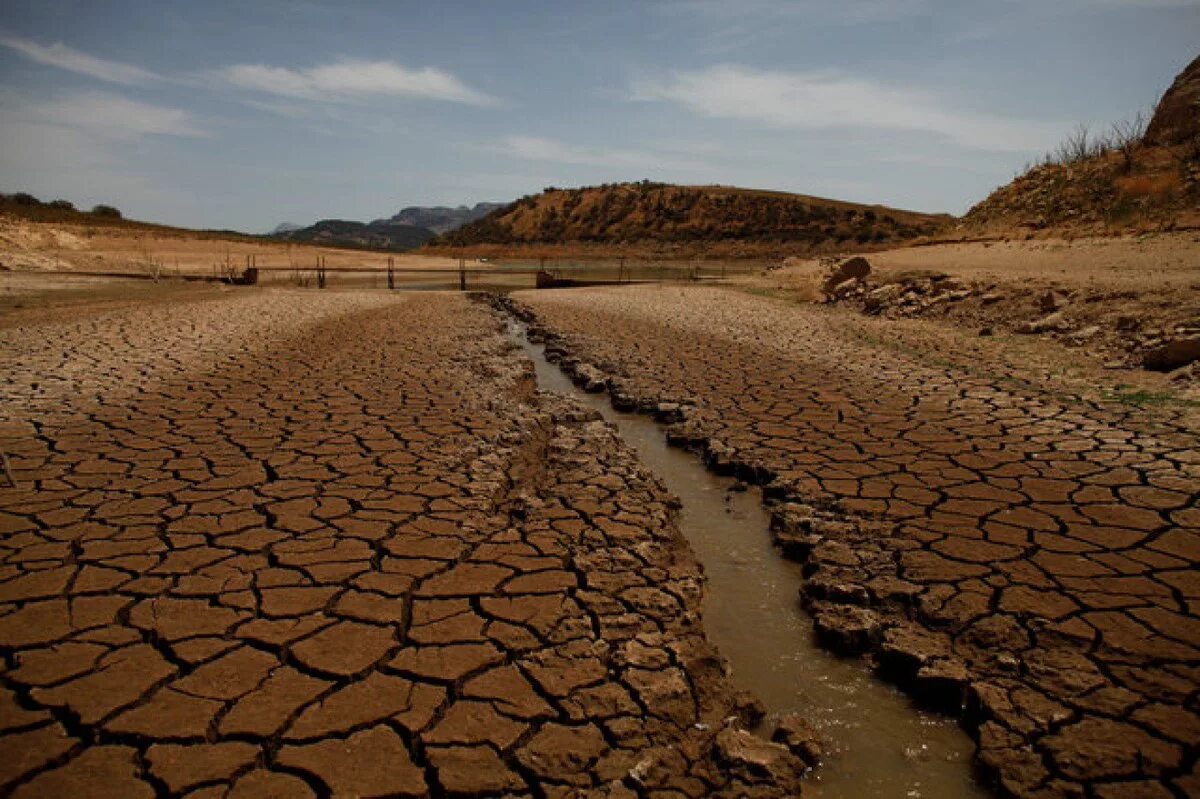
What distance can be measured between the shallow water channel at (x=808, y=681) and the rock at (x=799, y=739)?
0.04 metres

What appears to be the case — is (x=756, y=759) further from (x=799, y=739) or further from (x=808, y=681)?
(x=808, y=681)

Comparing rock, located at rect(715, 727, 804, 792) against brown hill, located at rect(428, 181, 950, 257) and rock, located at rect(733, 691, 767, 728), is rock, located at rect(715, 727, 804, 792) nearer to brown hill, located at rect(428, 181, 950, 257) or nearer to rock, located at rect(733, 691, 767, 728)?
rock, located at rect(733, 691, 767, 728)

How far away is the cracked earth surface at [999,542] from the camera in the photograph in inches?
86.7

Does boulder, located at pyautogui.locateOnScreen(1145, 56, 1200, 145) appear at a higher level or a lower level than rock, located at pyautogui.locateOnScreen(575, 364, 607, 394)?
higher

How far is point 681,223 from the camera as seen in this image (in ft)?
175

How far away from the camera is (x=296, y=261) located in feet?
113

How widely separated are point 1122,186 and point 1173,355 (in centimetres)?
1195

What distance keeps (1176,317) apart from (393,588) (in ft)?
29.0

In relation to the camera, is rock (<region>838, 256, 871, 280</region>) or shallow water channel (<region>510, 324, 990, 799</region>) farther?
rock (<region>838, 256, 871, 280</region>)

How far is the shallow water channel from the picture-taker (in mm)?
2127

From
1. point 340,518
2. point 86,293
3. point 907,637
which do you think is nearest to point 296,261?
point 86,293

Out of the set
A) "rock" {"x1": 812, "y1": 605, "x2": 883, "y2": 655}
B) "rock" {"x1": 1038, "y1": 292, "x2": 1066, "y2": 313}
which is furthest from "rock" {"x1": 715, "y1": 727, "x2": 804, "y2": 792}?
"rock" {"x1": 1038, "y1": 292, "x2": 1066, "y2": 313}

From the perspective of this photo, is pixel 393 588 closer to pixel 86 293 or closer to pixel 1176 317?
pixel 1176 317

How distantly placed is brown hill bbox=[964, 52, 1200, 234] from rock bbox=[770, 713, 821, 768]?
50.8ft
